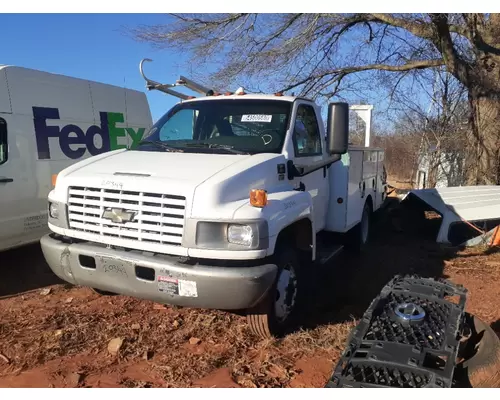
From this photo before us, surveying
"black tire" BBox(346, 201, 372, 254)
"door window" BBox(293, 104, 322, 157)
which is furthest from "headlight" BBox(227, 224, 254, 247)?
"black tire" BBox(346, 201, 372, 254)

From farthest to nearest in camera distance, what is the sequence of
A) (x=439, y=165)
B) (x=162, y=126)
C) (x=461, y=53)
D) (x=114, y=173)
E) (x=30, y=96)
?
(x=439, y=165), (x=461, y=53), (x=30, y=96), (x=162, y=126), (x=114, y=173)

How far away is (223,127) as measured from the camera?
4871 mm

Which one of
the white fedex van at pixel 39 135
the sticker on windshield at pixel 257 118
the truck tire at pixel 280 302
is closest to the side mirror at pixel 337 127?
the sticker on windshield at pixel 257 118

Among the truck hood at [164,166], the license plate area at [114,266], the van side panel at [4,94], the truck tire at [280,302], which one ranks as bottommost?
the truck tire at [280,302]

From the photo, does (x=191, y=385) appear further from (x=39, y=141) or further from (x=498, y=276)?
(x=498, y=276)

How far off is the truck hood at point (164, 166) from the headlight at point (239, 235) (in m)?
0.46

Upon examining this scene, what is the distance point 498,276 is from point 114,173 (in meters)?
5.30

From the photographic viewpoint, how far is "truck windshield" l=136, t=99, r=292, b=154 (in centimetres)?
447

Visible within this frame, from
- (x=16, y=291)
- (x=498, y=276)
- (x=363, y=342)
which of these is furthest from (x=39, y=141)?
(x=498, y=276)

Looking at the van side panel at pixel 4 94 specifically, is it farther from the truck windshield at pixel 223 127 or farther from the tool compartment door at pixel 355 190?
the tool compartment door at pixel 355 190

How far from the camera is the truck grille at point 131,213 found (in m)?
3.52

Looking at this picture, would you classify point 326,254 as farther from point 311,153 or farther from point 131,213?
point 131,213

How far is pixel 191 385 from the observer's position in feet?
10.9

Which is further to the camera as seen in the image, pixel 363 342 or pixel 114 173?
pixel 114 173
